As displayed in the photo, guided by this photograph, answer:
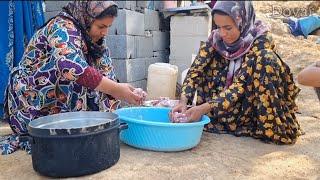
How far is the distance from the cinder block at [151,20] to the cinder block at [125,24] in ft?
0.95

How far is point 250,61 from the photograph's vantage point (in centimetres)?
247

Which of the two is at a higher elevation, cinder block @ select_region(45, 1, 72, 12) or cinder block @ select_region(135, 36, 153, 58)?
cinder block @ select_region(45, 1, 72, 12)

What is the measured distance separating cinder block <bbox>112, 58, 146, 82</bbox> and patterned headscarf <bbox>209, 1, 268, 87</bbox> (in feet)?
4.47

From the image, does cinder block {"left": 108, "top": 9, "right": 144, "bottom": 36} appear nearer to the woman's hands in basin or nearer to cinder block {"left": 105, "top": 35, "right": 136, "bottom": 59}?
cinder block {"left": 105, "top": 35, "right": 136, "bottom": 59}

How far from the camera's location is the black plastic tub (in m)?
1.74

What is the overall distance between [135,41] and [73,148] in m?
2.40

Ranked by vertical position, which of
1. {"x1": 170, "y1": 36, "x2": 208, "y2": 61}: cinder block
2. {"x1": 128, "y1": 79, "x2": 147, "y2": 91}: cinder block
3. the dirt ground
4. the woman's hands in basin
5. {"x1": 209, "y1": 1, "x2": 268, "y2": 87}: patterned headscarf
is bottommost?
the dirt ground

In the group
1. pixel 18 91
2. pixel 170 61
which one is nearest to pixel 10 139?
pixel 18 91

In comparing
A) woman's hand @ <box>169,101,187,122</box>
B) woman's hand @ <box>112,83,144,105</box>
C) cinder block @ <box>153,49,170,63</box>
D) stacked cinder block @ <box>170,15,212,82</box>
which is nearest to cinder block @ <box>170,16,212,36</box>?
stacked cinder block @ <box>170,15,212,82</box>

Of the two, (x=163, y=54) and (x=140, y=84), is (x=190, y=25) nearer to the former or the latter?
(x=163, y=54)

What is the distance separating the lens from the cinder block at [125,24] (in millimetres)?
3804

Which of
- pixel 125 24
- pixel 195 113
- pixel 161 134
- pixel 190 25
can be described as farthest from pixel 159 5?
pixel 161 134

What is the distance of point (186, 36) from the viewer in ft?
14.7

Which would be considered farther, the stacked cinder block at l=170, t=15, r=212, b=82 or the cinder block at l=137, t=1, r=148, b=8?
the stacked cinder block at l=170, t=15, r=212, b=82
